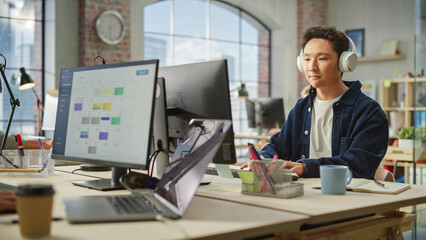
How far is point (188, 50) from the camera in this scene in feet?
25.1

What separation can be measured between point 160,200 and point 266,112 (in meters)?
4.88

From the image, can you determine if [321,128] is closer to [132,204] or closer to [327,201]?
[327,201]

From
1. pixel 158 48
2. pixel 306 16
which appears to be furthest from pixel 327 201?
pixel 306 16

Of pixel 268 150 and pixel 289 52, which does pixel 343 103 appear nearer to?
pixel 268 150

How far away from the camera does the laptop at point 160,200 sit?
121 cm

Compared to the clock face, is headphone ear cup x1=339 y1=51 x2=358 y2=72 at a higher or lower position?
lower

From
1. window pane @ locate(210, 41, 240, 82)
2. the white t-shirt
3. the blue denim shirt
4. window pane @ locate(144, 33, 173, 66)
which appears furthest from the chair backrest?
window pane @ locate(210, 41, 240, 82)

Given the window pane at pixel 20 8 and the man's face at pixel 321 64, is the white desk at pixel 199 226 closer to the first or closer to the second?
the man's face at pixel 321 64

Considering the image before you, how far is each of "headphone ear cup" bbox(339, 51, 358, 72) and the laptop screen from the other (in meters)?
0.99

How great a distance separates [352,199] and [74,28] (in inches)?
204

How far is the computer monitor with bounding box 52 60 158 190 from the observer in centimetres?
152

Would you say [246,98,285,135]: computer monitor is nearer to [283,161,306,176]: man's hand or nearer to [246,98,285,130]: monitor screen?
[246,98,285,130]: monitor screen

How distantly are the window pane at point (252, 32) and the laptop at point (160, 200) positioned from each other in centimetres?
700

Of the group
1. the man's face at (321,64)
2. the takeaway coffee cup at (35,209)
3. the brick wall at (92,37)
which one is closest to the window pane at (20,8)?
Answer: the brick wall at (92,37)
